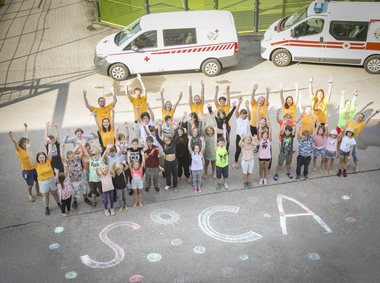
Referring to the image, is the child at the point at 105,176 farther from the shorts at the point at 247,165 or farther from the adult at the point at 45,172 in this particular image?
the shorts at the point at 247,165

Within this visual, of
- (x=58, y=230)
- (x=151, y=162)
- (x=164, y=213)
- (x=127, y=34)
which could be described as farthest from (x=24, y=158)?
(x=127, y=34)

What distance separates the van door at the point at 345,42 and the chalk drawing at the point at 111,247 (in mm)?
9779

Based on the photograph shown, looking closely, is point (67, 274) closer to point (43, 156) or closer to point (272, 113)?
point (43, 156)

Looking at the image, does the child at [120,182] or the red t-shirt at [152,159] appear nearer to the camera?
the child at [120,182]

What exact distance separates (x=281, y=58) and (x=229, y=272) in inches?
380

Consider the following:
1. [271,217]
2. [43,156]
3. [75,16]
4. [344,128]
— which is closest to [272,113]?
[344,128]

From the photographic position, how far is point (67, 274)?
20.7 ft

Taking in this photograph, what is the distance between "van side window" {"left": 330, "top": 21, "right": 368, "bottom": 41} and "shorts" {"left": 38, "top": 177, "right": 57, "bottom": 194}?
34.8ft

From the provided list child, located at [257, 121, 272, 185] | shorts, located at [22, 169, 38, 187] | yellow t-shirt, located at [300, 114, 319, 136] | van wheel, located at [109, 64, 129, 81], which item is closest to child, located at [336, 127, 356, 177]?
yellow t-shirt, located at [300, 114, 319, 136]

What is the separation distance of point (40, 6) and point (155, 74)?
Answer: 10334 mm

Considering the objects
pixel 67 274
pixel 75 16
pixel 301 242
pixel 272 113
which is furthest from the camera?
pixel 75 16

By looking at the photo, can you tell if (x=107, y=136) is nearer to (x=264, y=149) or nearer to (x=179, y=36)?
(x=264, y=149)

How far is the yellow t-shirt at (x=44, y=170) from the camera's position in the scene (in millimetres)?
7383

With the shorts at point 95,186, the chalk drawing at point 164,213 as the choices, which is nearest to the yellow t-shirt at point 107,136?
the shorts at point 95,186
